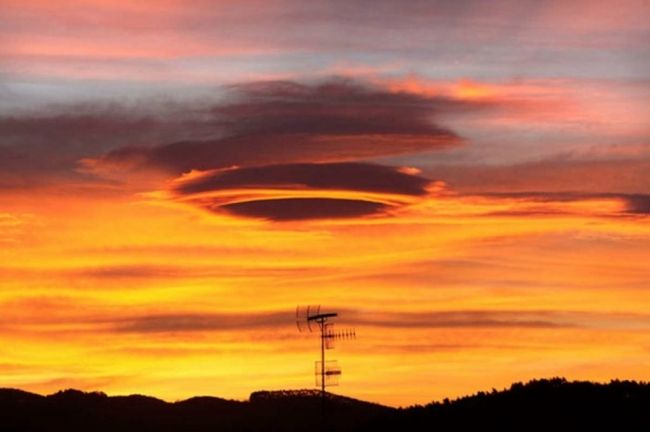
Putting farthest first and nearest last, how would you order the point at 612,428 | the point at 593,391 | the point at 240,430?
1. the point at 240,430
2. the point at 593,391
3. the point at 612,428

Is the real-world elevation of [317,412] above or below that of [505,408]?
above

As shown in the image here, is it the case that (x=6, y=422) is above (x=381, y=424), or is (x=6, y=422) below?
above

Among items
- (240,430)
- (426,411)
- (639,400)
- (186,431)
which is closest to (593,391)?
(639,400)

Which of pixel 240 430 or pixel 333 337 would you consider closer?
pixel 333 337

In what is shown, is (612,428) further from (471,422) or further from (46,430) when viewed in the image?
(46,430)

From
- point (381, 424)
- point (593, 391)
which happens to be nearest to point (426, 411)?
point (381, 424)

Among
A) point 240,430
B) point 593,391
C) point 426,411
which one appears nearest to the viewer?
point 593,391

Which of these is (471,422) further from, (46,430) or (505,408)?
(46,430)

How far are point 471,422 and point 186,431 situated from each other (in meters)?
85.9

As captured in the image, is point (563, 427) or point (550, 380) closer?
point (563, 427)

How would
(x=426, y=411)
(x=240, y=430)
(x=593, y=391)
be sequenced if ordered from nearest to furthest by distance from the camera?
1. (x=593, y=391)
2. (x=426, y=411)
3. (x=240, y=430)

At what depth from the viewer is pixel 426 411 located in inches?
5049

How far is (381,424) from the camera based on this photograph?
12862cm

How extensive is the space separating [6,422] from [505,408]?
97.2 meters
